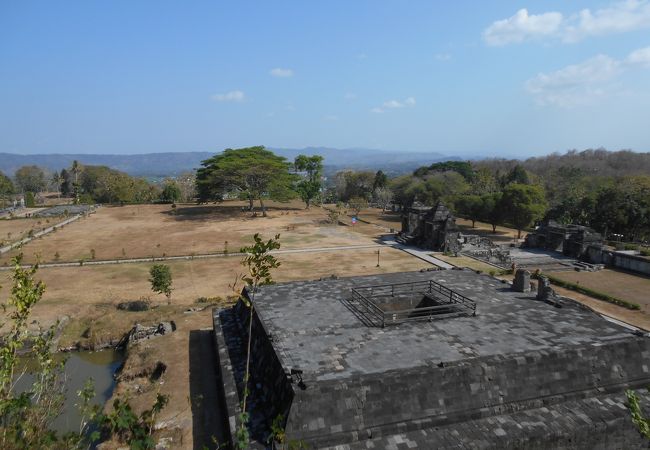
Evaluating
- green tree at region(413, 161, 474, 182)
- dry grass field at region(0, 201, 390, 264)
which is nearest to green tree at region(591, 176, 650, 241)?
dry grass field at region(0, 201, 390, 264)

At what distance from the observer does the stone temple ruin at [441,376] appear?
41.1 ft

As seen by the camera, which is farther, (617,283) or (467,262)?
(467,262)

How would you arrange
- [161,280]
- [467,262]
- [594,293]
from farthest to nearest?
[467,262] < [594,293] < [161,280]

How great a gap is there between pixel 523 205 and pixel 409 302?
3531cm

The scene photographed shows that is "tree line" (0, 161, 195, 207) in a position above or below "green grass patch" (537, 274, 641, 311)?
above

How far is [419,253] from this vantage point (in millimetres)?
44500

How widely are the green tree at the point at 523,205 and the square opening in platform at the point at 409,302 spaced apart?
33.3 metres

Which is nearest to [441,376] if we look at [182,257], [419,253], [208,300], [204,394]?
[204,394]

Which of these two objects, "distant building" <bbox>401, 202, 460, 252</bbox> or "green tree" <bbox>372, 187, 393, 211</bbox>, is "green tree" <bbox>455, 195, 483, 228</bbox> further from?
"green tree" <bbox>372, 187, 393, 211</bbox>

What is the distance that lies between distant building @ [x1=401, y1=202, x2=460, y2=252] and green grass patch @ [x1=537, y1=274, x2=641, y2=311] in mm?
11595

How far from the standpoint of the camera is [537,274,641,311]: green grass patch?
92.8 feet

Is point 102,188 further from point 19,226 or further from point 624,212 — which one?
point 624,212

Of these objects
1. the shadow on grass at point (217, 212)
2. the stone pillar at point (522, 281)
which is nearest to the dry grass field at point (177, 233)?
the shadow on grass at point (217, 212)

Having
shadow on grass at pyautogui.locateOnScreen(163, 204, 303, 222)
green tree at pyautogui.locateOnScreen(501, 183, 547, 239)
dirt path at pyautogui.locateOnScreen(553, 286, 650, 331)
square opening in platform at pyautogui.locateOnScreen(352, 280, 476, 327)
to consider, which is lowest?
dirt path at pyautogui.locateOnScreen(553, 286, 650, 331)
